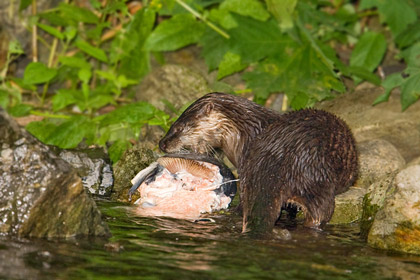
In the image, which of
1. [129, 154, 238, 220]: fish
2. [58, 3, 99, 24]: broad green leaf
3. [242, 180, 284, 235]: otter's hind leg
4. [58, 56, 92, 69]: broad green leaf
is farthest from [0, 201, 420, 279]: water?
[58, 3, 99, 24]: broad green leaf

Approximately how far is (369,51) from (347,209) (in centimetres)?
258

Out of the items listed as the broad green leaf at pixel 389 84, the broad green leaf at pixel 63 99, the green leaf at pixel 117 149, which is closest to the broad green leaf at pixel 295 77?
the broad green leaf at pixel 389 84

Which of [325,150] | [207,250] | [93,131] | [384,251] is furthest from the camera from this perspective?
[93,131]

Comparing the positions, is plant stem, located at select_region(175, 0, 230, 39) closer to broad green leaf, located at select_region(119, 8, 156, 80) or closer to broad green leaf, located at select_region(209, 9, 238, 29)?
broad green leaf, located at select_region(209, 9, 238, 29)

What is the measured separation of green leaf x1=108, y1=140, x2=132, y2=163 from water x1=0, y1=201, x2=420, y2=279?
5.19ft

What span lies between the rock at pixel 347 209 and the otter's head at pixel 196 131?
91 cm

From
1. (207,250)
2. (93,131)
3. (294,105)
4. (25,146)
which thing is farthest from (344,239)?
→ (93,131)

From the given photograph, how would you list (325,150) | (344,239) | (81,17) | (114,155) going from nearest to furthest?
1. (344,239)
2. (325,150)
3. (114,155)
4. (81,17)

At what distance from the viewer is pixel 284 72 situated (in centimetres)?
618

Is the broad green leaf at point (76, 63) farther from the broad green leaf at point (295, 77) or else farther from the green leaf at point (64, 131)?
the broad green leaf at point (295, 77)

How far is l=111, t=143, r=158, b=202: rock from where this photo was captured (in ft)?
16.9

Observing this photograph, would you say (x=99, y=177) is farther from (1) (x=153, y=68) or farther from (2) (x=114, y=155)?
(1) (x=153, y=68)

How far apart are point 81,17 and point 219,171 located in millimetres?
2859

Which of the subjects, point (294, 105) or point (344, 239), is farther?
point (294, 105)
